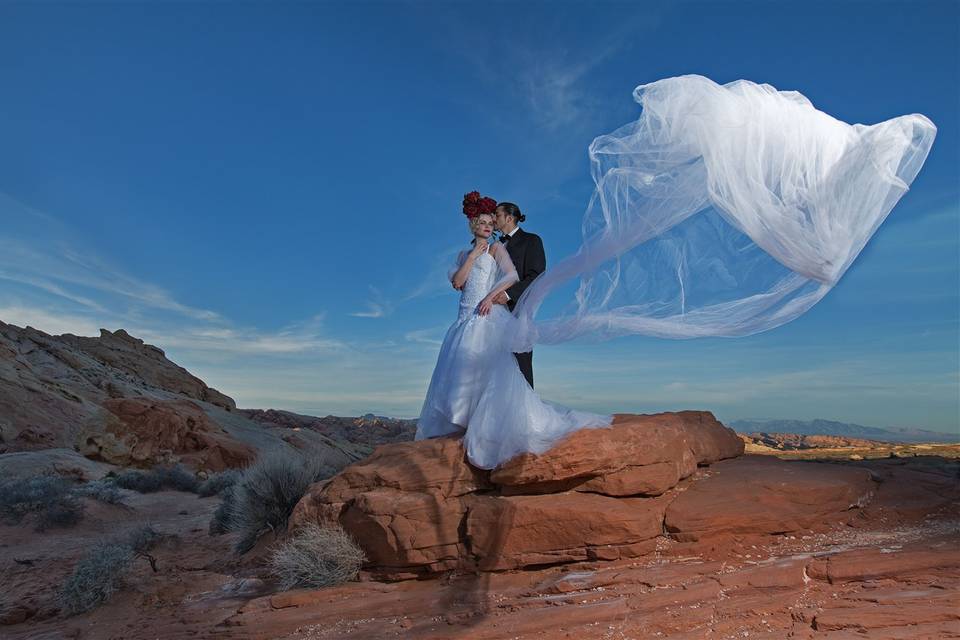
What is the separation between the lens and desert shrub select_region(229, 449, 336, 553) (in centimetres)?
918

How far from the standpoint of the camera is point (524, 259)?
794cm

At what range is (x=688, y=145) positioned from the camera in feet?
18.8

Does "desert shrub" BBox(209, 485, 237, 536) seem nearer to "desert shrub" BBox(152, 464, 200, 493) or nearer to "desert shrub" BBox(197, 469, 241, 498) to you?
"desert shrub" BBox(197, 469, 241, 498)

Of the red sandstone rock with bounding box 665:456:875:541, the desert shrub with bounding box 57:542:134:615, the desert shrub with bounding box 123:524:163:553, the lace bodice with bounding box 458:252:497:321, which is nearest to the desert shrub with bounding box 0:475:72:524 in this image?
the desert shrub with bounding box 123:524:163:553

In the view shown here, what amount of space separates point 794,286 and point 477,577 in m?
4.25

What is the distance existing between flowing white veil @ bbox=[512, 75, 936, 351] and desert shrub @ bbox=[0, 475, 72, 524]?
11.7 meters

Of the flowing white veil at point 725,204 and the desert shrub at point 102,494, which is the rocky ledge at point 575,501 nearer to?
the flowing white veil at point 725,204

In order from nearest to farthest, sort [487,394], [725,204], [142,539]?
[725,204] < [487,394] < [142,539]

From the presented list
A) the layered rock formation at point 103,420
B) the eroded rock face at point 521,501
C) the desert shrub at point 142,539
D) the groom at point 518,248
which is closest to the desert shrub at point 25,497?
the desert shrub at point 142,539

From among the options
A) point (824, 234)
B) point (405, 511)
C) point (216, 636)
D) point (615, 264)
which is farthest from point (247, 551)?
point (824, 234)

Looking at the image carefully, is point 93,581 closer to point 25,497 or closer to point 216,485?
point 25,497

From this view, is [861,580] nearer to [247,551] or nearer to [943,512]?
[943,512]

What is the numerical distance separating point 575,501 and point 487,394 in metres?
1.46

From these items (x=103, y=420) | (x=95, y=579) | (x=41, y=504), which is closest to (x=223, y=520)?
(x=95, y=579)
